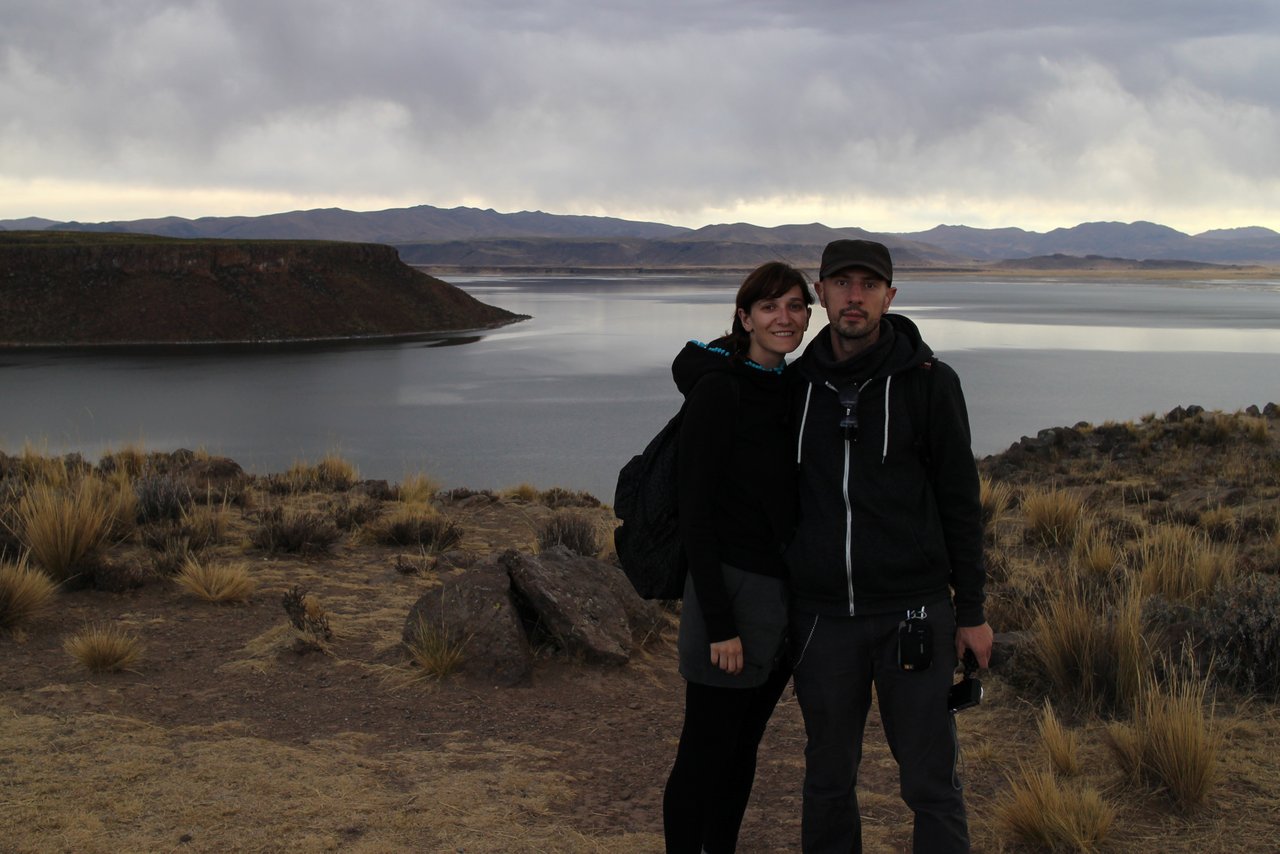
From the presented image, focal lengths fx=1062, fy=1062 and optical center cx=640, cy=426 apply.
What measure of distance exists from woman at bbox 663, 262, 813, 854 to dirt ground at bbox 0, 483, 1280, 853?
31.8 inches

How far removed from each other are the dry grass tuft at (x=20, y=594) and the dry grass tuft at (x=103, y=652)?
1.62 ft

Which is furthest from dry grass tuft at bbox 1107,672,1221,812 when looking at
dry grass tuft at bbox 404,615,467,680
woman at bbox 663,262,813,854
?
dry grass tuft at bbox 404,615,467,680

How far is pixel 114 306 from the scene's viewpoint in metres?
41.7

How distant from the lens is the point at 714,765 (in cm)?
263

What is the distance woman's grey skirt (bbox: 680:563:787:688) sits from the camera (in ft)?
8.18

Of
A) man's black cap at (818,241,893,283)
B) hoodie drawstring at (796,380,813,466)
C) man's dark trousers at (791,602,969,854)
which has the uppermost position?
man's black cap at (818,241,893,283)

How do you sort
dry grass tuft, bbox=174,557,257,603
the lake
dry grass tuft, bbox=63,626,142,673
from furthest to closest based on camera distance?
the lake
dry grass tuft, bbox=174,557,257,603
dry grass tuft, bbox=63,626,142,673

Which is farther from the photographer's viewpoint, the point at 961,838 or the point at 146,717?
the point at 146,717

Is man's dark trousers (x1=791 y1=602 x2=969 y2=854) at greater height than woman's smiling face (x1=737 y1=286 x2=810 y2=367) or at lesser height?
lesser

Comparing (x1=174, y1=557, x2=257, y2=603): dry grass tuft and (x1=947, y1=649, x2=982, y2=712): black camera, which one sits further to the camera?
(x1=174, y1=557, x2=257, y2=603): dry grass tuft

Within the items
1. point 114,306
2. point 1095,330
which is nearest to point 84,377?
point 114,306

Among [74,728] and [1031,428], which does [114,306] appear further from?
[74,728]

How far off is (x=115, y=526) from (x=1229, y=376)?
26.1 metres

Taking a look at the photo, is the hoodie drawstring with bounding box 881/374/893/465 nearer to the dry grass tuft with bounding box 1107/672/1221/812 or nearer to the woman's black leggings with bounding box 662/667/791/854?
the woman's black leggings with bounding box 662/667/791/854
